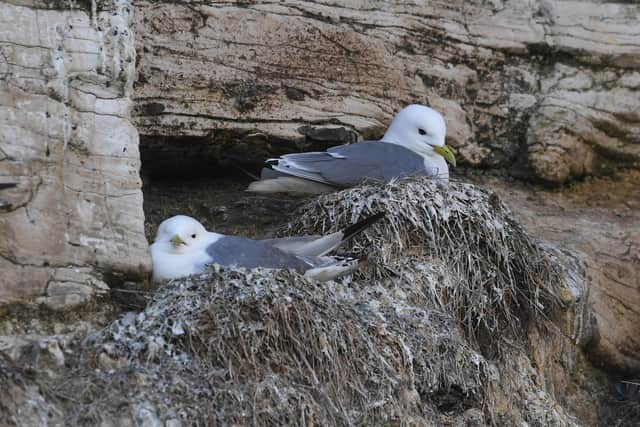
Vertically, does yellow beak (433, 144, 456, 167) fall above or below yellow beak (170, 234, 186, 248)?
above

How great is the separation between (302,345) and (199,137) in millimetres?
2316

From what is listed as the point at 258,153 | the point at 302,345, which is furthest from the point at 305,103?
the point at 302,345

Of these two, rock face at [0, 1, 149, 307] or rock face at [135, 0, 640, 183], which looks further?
rock face at [135, 0, 640, 183]

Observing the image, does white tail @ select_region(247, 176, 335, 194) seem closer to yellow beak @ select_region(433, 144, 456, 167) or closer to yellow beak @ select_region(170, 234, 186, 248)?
yellow beak @ select_region(433, 144, 456, 167)

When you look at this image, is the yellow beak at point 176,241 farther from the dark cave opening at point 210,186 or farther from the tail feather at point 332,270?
the dark cave opening at point 210,186

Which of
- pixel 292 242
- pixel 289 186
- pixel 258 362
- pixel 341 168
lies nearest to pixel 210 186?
pixel 289 186

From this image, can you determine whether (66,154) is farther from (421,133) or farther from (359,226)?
(421,133)

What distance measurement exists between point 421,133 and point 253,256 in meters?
1.85

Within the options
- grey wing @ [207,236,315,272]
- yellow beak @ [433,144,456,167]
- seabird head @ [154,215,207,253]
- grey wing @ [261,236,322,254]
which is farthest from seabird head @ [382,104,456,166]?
seabird head @ [154,215,207,253]

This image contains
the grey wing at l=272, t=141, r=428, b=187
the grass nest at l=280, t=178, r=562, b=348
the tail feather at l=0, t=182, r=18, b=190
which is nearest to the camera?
the tail feather at l=0, t=182, r=18, b=190

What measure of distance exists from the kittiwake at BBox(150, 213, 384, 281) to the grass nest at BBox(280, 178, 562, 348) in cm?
27

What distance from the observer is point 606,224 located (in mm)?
7773

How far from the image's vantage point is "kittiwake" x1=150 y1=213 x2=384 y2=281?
5621 millimetres

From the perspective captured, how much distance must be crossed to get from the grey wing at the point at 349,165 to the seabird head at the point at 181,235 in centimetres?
101
